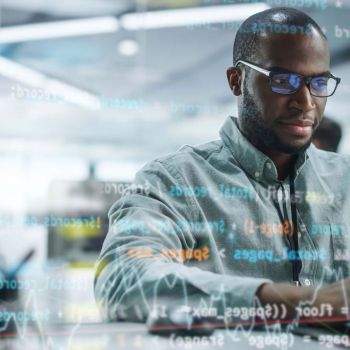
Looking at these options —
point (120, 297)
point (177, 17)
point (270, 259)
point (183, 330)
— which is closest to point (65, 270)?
point (120, 297)

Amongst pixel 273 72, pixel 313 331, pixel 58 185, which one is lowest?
pixel 313 331

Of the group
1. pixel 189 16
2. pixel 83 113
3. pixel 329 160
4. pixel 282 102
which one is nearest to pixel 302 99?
pixel 282 102

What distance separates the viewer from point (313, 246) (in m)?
1.05

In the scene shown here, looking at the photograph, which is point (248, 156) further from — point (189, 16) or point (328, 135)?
point (189, 16)

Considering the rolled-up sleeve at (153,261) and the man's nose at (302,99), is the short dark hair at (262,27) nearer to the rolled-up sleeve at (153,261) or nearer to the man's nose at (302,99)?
the man's nose at (302,99)

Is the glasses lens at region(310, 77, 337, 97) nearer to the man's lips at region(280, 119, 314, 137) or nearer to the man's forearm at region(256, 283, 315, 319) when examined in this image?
the man's lips at region(280, 119, 314, 137)

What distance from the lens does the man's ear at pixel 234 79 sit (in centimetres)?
105

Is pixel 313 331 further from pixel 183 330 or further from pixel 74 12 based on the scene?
pixel 74 12

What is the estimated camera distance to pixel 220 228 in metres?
1.01

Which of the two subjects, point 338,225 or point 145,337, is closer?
point 145,337

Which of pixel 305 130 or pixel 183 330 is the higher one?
pixel 305 130

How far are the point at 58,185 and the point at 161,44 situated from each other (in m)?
0.30

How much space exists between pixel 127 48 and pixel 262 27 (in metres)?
0.24

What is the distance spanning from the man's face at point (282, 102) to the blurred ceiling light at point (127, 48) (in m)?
0.20
